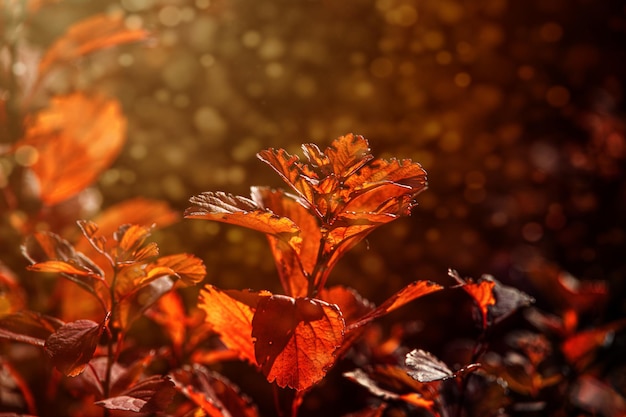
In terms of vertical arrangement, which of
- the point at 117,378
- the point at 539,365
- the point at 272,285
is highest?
the point at 117,378

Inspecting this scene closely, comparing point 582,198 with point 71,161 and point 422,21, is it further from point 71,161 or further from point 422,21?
point 71,161

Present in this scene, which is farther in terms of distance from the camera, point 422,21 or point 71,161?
point 422,21

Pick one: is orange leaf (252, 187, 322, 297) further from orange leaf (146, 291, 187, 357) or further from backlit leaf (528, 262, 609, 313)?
backlit leaf (528, 262, 609, 313)

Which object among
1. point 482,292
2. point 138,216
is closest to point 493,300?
point 482,292

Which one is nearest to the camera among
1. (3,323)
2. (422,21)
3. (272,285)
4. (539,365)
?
(3,323)

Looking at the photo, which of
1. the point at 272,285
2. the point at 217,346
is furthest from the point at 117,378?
the point at 272,285

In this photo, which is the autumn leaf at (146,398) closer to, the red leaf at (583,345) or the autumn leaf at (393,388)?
the autumn leaf at (393,388)

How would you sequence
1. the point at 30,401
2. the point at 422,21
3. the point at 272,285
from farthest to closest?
the point at 422,21, the point at 272,285, the point at 30,401

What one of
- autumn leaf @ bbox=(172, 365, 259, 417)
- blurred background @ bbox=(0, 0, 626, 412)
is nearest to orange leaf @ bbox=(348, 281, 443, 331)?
autumn leaf @ bbox=(172, 365, 259, 417)

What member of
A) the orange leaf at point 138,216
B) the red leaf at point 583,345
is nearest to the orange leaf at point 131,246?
the orange leaf at point 138,216
